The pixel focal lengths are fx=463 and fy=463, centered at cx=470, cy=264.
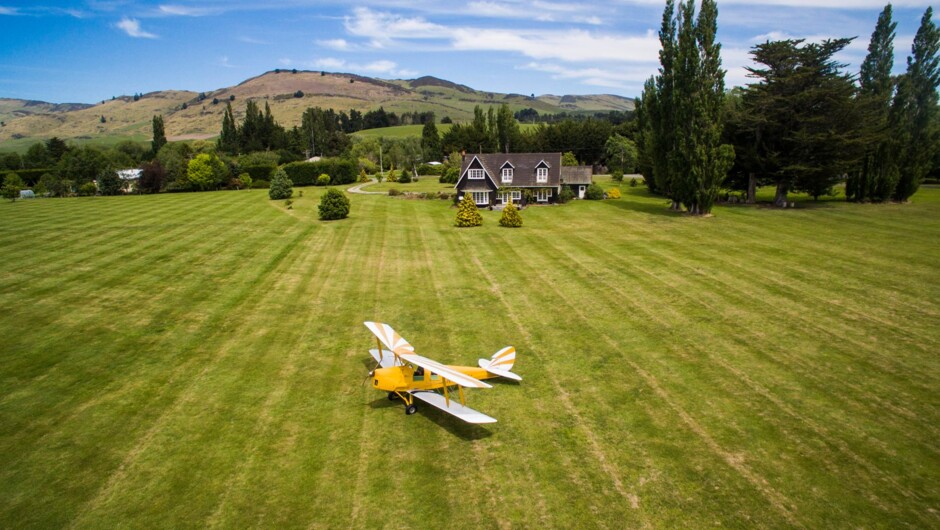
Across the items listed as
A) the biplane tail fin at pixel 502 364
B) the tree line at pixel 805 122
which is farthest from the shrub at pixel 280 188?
the biplane tail fin at pixel 502 364

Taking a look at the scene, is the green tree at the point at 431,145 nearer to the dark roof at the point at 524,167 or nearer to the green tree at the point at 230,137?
the green tree at the point at 230,137

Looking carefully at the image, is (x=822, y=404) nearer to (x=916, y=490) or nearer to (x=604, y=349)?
(x=916, y=490)

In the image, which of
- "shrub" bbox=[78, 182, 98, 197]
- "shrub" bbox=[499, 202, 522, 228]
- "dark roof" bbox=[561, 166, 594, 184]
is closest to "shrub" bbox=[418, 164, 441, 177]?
"dark roof" bbox=[561, 166, 594, 184]

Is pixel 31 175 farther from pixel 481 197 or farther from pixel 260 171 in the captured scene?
pixel 481 197

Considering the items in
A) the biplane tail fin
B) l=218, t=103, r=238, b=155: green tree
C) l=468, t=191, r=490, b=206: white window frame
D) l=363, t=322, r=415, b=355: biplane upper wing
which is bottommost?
the biplane tail fin

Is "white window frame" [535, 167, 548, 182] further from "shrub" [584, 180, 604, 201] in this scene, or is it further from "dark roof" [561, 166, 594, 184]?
"shrub" [584, 180, 604, 201]

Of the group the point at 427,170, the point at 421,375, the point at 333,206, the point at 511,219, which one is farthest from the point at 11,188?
the point at 427,170
